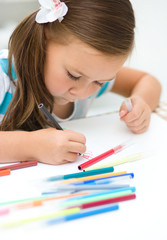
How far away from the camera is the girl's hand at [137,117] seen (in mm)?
604

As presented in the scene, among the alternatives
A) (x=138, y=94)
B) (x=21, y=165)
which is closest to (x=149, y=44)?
(x=138, y=94)

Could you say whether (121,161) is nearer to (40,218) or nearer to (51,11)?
(40,218)

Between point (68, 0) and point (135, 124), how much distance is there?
0.29 metres

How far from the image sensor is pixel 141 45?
3.70 ft

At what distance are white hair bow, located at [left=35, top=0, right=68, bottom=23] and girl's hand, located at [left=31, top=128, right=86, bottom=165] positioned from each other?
0.68ft

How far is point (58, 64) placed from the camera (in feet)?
1.69

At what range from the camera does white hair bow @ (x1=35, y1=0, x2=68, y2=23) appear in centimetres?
48

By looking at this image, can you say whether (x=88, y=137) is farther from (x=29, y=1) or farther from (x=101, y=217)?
(x=29, y=1)

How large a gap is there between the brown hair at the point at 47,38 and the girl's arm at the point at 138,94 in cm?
16

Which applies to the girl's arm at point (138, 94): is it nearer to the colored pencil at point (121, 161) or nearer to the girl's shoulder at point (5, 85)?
the colored pencil at point (121, 161)

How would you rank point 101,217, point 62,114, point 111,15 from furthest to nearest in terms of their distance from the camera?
point 62,114 → point 111,15 → point 101,217

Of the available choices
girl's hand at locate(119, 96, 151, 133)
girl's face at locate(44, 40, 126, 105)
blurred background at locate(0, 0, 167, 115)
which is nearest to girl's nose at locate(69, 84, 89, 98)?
girl's face at locate(44, 40, 126, 105)

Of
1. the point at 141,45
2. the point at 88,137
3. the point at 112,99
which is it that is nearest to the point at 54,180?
the point at 88,137

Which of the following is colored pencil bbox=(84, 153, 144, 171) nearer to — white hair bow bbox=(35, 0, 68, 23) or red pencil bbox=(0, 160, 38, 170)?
red pencil bbox=(0, 160, 38, 170)
